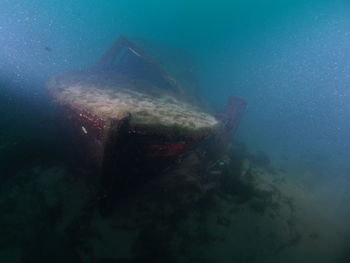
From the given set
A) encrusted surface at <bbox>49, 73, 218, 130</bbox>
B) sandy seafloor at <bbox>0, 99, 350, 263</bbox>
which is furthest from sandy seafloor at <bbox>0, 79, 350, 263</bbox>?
encrusted surface at <bbox>49, 73, 218, 130</bbox>

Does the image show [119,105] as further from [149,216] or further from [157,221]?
[157,221]

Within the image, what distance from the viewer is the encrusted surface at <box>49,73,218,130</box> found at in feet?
15.4


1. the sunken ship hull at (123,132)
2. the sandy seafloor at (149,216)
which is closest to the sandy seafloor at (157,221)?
the sandy seafloor at (149,216)

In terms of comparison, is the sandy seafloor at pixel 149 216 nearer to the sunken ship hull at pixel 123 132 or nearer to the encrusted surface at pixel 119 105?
the sunken ship hull at pixel 123 132

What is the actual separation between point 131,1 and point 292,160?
102 m

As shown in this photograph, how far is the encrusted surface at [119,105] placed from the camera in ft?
15.4

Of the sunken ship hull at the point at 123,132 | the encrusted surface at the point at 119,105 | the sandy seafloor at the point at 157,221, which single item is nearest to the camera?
the sunken ship hull at the point at 123,132

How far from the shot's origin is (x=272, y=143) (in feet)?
47.0

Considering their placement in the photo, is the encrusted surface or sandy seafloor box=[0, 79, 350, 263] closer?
sandy seafloor box=[0, 79, 350, 263]

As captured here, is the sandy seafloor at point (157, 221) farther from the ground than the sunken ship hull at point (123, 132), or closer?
closer

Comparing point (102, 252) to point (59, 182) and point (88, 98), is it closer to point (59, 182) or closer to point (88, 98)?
point (59, 182)

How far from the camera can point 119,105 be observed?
17.8 feet

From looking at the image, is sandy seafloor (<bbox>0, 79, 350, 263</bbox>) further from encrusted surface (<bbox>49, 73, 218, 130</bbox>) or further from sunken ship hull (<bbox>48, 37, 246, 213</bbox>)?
encrusted surface (<bbox>49, 73, 218, 130</bbox>)

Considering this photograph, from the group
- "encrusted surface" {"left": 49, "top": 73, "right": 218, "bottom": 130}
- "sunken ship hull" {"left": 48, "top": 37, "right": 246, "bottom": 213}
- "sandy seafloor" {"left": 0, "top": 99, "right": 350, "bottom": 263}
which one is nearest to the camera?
"sunken ship hull" {"left": 48, "top": 37, "right": 246, "bottom": 213}
